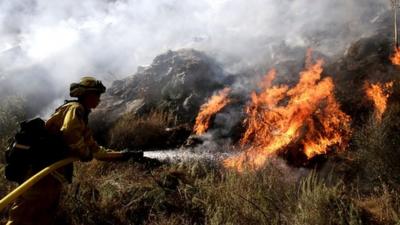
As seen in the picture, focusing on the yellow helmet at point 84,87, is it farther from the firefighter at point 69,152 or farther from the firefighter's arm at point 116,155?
the firefighter's arm at point 116,155

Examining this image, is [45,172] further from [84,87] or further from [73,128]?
[84,87]

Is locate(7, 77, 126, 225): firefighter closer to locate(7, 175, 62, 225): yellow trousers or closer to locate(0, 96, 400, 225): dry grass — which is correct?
locate(7, 175, 62, 225): yellow trousers

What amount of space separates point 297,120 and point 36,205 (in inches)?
262

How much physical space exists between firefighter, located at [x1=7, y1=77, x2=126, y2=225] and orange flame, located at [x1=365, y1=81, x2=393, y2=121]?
6.61 metres

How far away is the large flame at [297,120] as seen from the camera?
895 centimetres

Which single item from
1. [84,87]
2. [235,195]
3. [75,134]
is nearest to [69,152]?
[75,134]

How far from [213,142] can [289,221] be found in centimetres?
564

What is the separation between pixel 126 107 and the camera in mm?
12562

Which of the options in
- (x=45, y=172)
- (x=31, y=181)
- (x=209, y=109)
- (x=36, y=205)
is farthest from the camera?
(x=209, y=109)

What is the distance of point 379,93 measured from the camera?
960 cm

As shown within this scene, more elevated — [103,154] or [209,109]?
[209,109]

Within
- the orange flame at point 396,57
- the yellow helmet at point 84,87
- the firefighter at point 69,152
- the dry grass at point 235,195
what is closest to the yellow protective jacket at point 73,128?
the firefighter at point 69,152

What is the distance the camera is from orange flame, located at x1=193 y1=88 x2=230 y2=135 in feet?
36.7

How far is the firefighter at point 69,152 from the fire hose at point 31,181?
18 centimetres
